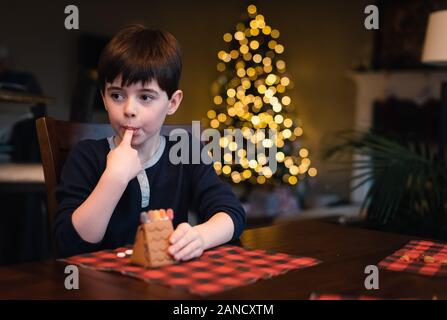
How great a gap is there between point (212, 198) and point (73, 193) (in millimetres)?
276

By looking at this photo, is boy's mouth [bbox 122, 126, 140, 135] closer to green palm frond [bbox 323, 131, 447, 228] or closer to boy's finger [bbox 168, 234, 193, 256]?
boy's finger [bbox 168, 234, 193, 256]

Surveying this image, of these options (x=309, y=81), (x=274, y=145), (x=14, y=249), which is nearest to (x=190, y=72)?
(x=309, y=81)

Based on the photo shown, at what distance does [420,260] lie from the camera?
91 cm

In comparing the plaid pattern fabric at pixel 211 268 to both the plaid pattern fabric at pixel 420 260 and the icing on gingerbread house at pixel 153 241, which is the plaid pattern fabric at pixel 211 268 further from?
the plaid pattern fabric at pixel 420 260

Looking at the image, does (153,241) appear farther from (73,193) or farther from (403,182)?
(403,182)

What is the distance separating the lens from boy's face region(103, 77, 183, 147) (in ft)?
3.31

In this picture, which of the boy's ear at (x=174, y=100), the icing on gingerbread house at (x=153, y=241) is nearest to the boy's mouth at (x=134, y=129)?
the boy's ear at (x=174, y=100)

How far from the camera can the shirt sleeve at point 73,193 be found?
962mm

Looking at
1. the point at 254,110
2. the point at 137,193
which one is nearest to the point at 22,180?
the point at 137,193

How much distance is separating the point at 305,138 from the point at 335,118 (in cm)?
38

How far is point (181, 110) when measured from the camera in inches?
239

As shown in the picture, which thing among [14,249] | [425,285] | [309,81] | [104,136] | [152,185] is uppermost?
[309,81]

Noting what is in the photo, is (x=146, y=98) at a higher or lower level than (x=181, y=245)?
higher
